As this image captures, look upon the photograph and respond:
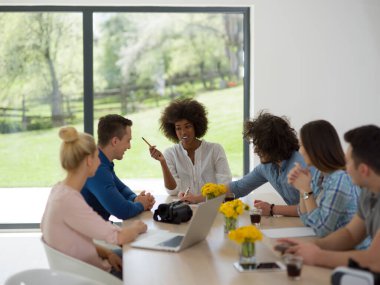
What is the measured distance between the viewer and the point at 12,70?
237 inches

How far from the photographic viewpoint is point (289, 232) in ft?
9.51

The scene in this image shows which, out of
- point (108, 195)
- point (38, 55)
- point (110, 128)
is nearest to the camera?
point (108, 195)

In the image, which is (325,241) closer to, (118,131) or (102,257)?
(102,257)

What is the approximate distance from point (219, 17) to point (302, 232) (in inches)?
141

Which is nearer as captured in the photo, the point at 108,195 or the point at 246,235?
the point at 246,235

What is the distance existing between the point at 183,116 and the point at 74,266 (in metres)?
2.20

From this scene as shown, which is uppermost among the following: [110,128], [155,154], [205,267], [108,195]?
[110,128]

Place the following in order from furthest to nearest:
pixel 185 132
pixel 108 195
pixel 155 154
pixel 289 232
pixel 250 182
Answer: pixel 185 132, pixel 155 154, pixel 250 182, pixel 108 195, pixel 289 232

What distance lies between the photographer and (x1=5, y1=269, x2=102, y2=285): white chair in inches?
89.9

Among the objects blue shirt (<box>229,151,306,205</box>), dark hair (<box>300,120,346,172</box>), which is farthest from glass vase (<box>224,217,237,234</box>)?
blue shirt (<box>229,151,306,205</box>)

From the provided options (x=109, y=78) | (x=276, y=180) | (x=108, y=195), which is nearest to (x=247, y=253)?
(x=108, y=195)

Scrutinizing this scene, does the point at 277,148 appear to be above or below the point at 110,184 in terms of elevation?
above

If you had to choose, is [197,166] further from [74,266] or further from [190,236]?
[74,266]

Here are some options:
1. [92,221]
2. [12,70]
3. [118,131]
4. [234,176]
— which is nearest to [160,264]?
[92,221]
